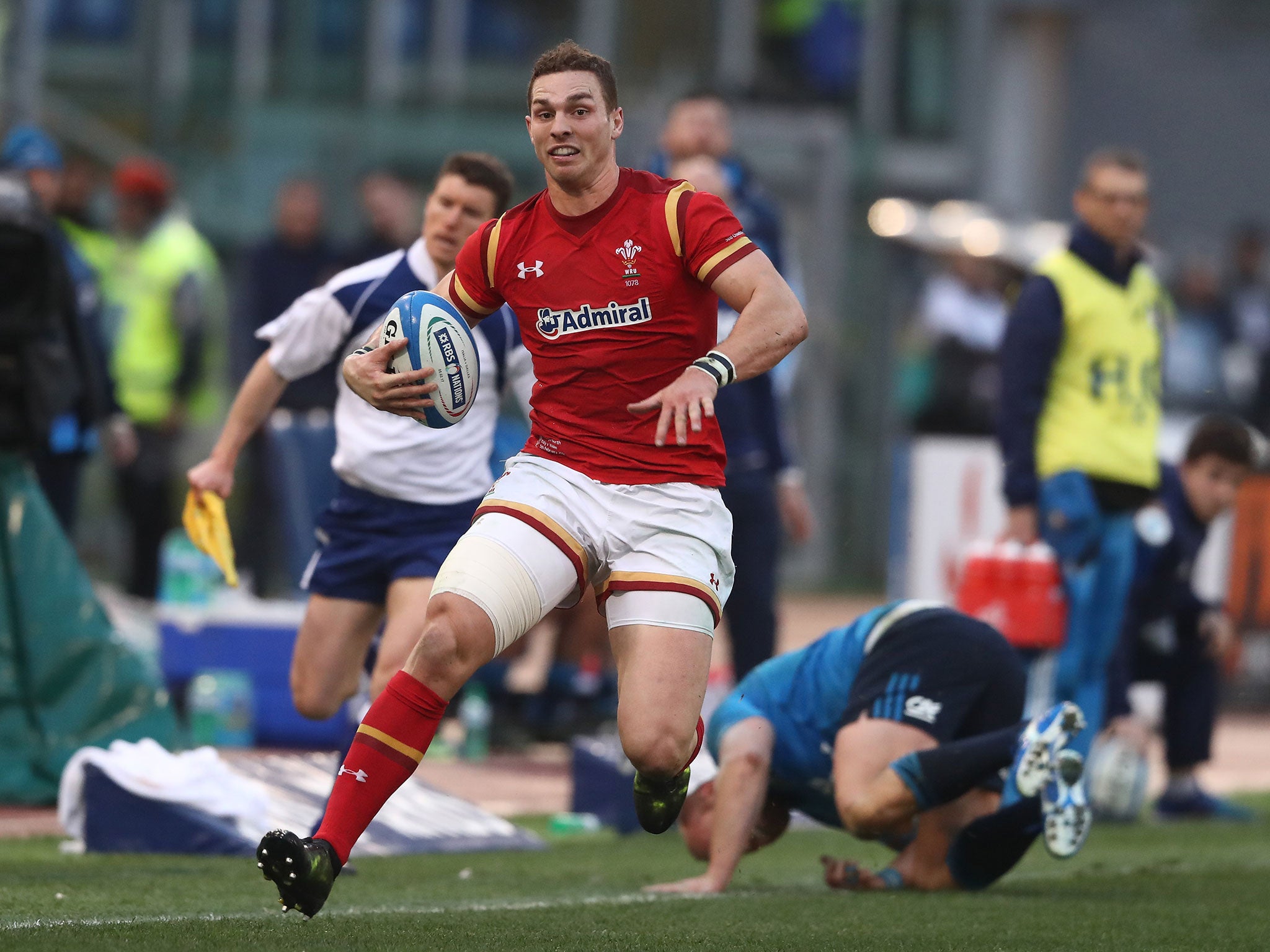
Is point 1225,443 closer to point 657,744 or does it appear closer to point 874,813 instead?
point 874,813

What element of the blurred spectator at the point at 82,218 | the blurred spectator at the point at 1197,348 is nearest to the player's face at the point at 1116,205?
the blurred spectator at the point at 82,218

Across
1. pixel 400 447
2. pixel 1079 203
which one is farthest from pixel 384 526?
pixel 1079 203

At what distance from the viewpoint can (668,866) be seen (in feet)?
25.1

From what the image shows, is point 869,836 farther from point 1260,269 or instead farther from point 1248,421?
point 1260,269

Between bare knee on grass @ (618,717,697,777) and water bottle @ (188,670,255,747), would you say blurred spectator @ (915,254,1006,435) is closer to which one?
water bottle @ (188,670,255,747)

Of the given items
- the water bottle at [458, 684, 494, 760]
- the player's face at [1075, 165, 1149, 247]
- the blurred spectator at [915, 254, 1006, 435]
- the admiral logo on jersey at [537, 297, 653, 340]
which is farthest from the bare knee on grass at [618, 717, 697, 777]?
the blurred spectator at [915, 254, 1006, 435]

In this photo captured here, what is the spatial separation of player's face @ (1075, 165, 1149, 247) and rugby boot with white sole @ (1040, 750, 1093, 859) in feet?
11.7

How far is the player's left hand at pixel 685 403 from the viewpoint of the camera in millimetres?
5316

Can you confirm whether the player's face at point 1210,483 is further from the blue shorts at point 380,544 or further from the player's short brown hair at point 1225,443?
the blue shorts at point 380,544

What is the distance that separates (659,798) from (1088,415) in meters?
→ 4.16

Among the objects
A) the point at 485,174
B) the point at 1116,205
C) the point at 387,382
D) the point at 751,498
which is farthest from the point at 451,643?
the point at 1116,205

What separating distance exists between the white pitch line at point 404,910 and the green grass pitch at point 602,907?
1cm

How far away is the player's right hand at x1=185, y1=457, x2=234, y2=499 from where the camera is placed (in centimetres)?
692

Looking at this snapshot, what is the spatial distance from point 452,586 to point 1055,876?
3113 millimetres
